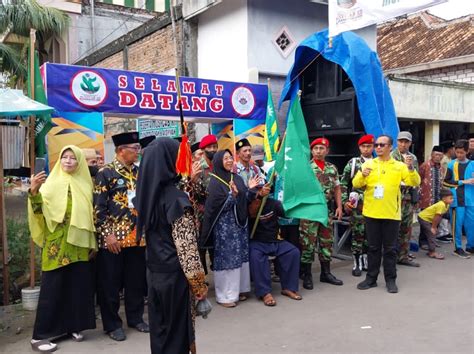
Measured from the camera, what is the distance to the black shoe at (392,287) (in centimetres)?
512

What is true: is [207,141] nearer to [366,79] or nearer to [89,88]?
[89,88]

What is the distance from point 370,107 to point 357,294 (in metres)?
2.88

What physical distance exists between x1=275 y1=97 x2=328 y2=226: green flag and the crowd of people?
14 cm

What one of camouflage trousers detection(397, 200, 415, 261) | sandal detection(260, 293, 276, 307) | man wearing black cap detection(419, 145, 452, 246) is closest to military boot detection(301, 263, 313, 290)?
sandal detection(260, 293, 276, 307)

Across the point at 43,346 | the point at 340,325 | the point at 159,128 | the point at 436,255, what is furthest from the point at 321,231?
the point at 159,128

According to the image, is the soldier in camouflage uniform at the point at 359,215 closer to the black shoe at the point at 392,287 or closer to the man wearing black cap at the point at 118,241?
the black shoe at the point at 392,287

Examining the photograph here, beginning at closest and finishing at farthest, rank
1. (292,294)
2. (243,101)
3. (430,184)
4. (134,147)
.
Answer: (134,147) < (292,294) < (430,184) < (243,101)

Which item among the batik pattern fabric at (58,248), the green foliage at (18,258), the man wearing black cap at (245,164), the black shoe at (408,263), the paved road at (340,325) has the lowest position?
the paved road at (340,325)

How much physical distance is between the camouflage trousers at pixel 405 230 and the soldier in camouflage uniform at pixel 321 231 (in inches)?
41.6

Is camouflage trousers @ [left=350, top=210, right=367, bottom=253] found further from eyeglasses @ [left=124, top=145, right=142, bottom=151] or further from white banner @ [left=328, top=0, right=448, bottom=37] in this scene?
eyeglasses @ [left=124, top=145, right=142, bottom=151]

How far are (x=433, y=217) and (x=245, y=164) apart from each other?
11.5 feet

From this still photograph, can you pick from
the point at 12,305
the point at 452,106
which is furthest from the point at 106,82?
the point at 452,106

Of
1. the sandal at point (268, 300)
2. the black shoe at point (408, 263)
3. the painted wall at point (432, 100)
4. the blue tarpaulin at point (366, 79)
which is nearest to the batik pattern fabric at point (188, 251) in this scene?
the sandal at point (268, 300)

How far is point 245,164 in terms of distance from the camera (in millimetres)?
5285
